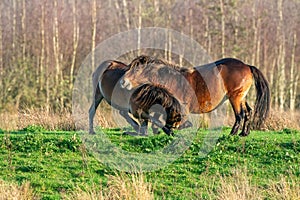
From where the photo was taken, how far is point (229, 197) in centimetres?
862

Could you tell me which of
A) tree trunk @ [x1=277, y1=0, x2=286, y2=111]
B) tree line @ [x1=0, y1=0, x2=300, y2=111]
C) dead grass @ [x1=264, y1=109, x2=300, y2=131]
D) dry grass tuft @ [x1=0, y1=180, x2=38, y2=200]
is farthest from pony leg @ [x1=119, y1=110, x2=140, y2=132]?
tree trunk @ [x1=277, y1=0, x2=286, y2=111]

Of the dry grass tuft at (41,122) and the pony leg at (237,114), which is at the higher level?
the pony leg at (237,114)

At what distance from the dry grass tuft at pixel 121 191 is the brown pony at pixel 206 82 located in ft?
11.4

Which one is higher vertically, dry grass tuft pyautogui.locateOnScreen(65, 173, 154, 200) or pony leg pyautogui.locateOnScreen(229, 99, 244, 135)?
pony leg pyautogui.locateOnScreen(229, 99, 244, 135)

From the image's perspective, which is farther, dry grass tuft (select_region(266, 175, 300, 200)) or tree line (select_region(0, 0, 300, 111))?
tree line (select_region(0, 0, 300, 111))

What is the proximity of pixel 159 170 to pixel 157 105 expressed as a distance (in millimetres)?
2074

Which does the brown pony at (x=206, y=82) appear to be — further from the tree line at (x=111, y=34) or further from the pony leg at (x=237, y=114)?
the tree line at (x=111, y=34)

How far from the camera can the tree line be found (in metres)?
30.9

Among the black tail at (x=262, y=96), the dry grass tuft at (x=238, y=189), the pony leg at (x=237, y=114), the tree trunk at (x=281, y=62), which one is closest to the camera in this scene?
the dry grass tuft at (x=238, y=189)

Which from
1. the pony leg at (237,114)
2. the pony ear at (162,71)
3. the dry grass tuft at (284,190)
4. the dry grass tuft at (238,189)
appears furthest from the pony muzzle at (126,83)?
the dry grass tuft at (284,190)

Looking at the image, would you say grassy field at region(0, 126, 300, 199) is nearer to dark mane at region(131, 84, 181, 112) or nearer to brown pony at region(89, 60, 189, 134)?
dark mane at region(131, 84, 181, 112)

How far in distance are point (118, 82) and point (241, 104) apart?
2.70 metres

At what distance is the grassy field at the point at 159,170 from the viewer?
9117 millimetres

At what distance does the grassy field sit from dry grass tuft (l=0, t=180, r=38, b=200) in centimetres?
4
